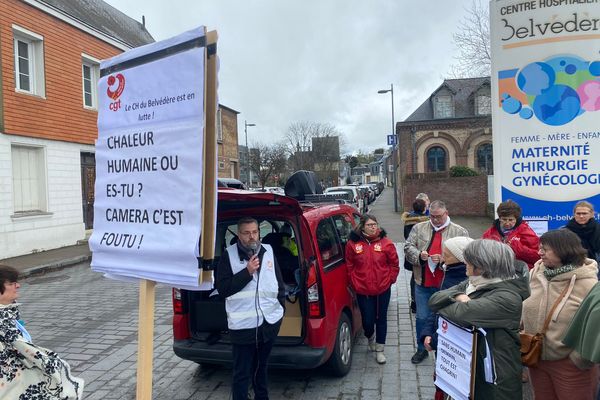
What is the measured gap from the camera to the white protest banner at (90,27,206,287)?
88.1 inches

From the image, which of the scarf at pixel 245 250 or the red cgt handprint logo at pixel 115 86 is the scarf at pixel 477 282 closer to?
the scarf at pixel 245 250

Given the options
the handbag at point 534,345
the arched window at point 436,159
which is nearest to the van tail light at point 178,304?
the handbag at point 534,345

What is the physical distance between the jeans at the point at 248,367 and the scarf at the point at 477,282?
5.24 feet

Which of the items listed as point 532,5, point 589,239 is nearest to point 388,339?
point 589,239

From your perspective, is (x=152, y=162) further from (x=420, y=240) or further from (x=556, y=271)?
(x=420, y=240)

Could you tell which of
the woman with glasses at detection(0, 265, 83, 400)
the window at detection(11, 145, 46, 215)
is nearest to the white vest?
the woman with glasses at detection(0, 265, 83, 400)

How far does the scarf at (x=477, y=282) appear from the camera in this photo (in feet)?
8.93

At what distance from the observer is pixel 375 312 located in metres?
4.91

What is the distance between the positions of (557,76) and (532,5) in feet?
2.25

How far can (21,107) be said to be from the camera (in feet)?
41.7

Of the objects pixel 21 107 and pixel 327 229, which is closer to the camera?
pixel 327 229

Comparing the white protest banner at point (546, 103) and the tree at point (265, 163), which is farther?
the tree at point (265, 163)

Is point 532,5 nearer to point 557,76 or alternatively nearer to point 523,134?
point 557,76

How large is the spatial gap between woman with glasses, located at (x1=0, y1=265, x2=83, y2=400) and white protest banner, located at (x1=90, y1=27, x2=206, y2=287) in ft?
1.76
